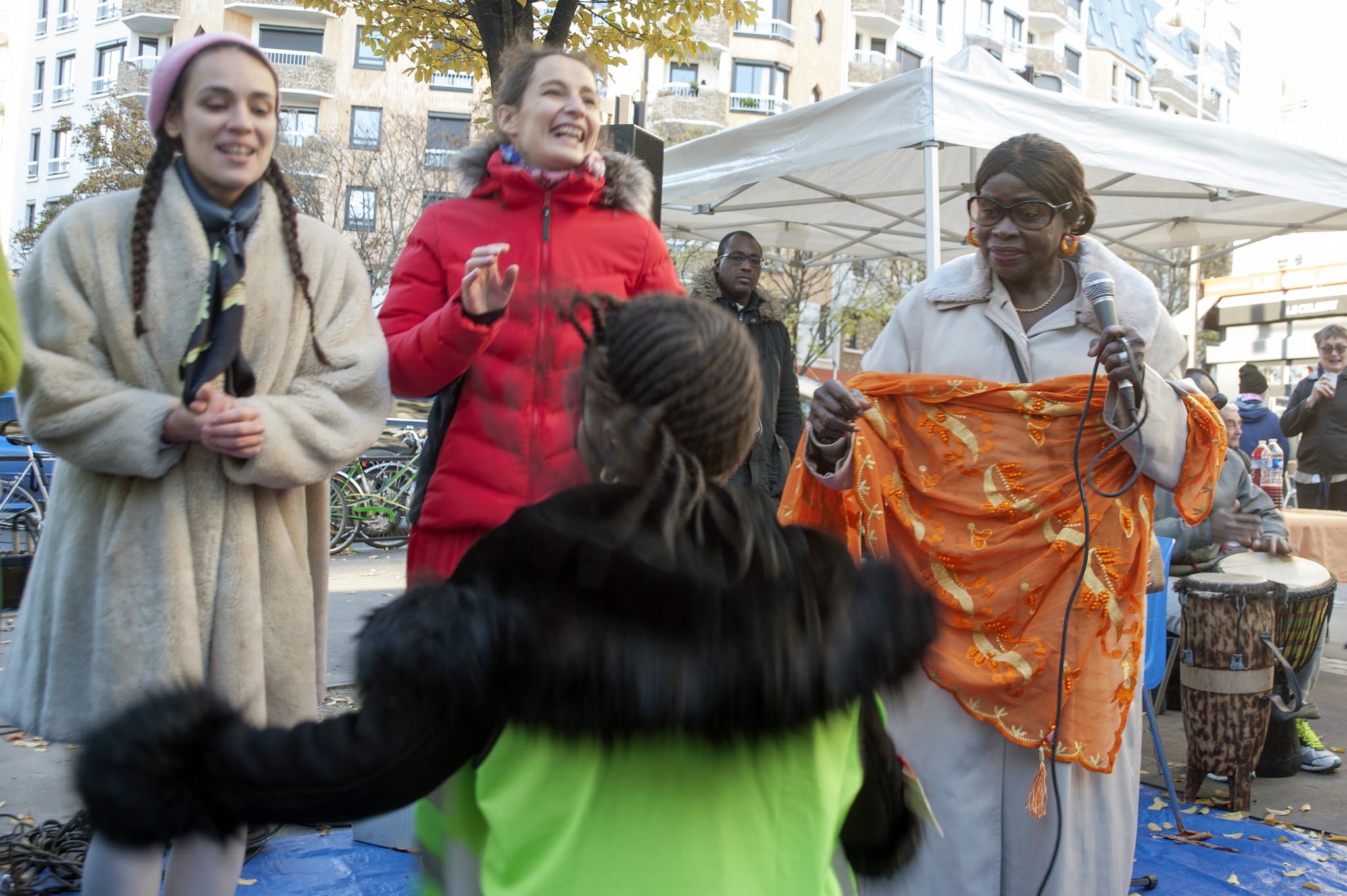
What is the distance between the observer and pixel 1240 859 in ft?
13.0

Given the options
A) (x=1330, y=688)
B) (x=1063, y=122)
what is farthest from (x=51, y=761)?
(x=1330, y=688)

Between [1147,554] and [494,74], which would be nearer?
[1147,554]

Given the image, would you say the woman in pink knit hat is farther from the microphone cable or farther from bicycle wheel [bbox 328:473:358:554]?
bicycle wheel [bbox 328:473:358:554]

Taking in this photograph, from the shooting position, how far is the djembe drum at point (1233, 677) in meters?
4.41

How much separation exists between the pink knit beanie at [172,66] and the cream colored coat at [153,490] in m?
0.14

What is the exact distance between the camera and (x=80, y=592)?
2.12 m

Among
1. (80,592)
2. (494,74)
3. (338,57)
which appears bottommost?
(80,592)

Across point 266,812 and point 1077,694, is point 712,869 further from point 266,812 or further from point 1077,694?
point 1077,694

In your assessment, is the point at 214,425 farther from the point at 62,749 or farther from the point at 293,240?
the point at 62,749

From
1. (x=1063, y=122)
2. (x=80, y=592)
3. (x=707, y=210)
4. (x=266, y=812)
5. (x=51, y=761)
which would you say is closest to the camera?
(x=266, y=812)

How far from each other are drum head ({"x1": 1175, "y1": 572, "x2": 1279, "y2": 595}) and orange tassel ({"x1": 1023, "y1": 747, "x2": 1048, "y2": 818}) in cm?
217

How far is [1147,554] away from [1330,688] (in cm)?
479

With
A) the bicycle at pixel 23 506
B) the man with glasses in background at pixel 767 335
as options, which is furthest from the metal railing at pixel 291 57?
the man with glasses in background at pixel 767 335

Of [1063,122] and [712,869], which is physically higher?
[1063,122]
